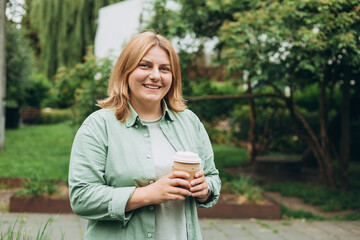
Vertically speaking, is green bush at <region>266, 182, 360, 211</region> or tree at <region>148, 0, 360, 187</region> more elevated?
tree at <region>148, 0, 360, 187</region>

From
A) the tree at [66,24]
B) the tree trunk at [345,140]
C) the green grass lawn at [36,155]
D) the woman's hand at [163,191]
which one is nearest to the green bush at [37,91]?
the tree at [66,24]

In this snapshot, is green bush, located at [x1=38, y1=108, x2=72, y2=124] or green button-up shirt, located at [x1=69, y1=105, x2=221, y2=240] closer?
green button-up shirt, located at [x1=69, y1=105, x2=221, y2=240]

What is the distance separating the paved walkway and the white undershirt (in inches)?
107

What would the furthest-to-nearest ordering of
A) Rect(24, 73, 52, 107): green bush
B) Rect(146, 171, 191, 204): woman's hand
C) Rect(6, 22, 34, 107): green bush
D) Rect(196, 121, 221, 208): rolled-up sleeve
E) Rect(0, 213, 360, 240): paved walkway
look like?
Answer: Rect(24, 73, 52, 107): green bush
Rect(6, 22, 34, 107): green bush
Rect(0, 213, 360, 240): paved walkway
Rect(196, 121, 221, 208): rolled-up sleeve
Rect(146, 171, 191, 204): woman's hand

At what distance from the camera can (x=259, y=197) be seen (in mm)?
5691

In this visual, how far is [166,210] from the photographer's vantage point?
1971mm

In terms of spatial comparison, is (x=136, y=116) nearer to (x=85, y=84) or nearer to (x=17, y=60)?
(x=85, y=84)

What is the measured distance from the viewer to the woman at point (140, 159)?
1794 mm

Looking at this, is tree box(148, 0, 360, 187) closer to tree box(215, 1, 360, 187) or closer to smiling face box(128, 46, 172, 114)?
tree box(215, 1, 360, 187)

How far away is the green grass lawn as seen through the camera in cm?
700

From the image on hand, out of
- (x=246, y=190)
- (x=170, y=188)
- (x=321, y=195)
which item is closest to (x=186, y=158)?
(x=170, y=188)

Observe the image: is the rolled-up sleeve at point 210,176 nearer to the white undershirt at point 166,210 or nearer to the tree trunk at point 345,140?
the white undershirt at point 166,210

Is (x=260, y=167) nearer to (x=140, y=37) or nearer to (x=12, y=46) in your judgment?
(x=140, y=37)

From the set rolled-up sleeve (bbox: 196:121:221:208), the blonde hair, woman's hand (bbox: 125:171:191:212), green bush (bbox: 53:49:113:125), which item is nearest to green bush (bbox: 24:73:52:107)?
green bush (bbox: 53:49:113:125)
